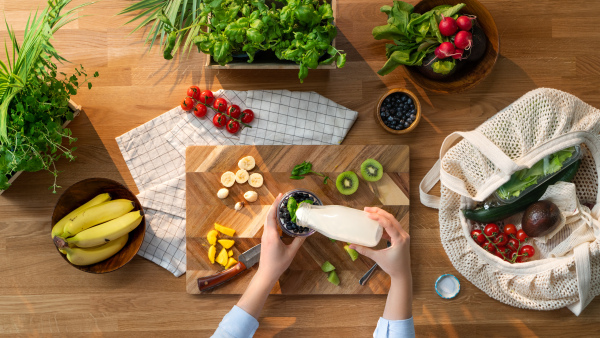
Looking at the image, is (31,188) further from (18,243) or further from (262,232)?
(262,232)

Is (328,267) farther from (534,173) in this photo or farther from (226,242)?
(534,173)

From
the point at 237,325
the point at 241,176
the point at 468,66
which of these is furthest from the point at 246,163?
the point at 468,66

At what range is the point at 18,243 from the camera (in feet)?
5.67

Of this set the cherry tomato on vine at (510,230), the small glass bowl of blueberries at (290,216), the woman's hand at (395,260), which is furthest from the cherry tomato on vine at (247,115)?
the cherry tomato on vine at (510,230)

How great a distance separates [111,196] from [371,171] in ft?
3.40

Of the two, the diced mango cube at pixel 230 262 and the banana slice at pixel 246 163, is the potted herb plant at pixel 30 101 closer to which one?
the banana slice at pixel 246 163

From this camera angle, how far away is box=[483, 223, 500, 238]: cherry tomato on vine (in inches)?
65.8

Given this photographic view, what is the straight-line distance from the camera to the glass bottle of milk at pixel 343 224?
134 cm

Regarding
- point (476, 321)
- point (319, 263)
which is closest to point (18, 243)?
point (319, 263)

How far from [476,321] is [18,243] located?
1.90m

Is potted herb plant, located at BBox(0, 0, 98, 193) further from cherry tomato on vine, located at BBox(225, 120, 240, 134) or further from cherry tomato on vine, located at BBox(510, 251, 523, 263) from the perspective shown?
cherry tomato on vine, located at BBox(510, 251, 523, 263)

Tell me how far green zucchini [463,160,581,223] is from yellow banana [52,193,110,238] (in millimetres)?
1415

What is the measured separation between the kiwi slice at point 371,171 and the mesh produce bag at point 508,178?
19 centimetres

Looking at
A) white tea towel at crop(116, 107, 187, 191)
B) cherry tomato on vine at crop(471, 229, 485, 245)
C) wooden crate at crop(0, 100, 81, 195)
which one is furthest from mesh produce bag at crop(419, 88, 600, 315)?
wooden crate at crop(0, 100, 81, 195)
